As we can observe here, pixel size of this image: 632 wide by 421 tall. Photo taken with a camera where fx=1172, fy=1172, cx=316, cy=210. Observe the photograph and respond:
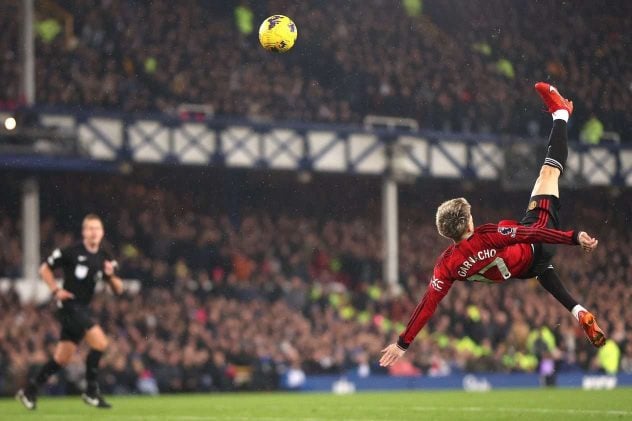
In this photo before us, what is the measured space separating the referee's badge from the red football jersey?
513 cm

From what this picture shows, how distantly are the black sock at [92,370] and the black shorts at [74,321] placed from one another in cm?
27

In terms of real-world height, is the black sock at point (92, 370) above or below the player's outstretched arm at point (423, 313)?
below

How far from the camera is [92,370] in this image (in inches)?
520

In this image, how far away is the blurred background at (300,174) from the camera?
23.3m

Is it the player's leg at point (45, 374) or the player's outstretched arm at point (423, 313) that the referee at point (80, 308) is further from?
the player's outstretched arm at point (423, 313)

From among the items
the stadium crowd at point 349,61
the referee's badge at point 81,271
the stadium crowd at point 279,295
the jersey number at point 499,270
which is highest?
the stadium crowd at point 349,61

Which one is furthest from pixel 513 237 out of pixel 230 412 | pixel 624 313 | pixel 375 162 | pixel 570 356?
pixel 375 162

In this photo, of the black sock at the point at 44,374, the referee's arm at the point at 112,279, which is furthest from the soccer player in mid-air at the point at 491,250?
the black sock at the point at 44,374

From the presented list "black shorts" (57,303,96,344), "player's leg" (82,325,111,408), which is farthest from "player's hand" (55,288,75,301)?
"player's leg" (82,325,111,408)

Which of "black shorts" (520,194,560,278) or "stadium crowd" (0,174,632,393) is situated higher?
"black shorts" (520,194,560,278)

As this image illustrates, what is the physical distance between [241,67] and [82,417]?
1694 cm

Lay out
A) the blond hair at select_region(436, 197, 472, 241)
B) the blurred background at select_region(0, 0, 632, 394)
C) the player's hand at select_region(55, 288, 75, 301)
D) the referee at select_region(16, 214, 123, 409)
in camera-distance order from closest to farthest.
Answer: the blond hair at select_region(436, 197, 472, 241) → the player's hand at select_region(55, 288, 75, 301) → the referee at select_region(16, 214, 123, 409) → the blurred background at select_region(0, 0, 632, 394)

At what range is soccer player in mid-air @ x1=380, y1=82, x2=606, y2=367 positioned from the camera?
916 cm

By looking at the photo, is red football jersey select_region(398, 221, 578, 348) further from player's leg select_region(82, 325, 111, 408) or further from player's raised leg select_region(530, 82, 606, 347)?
player's leg select_region(82, 325, 111, 408)
